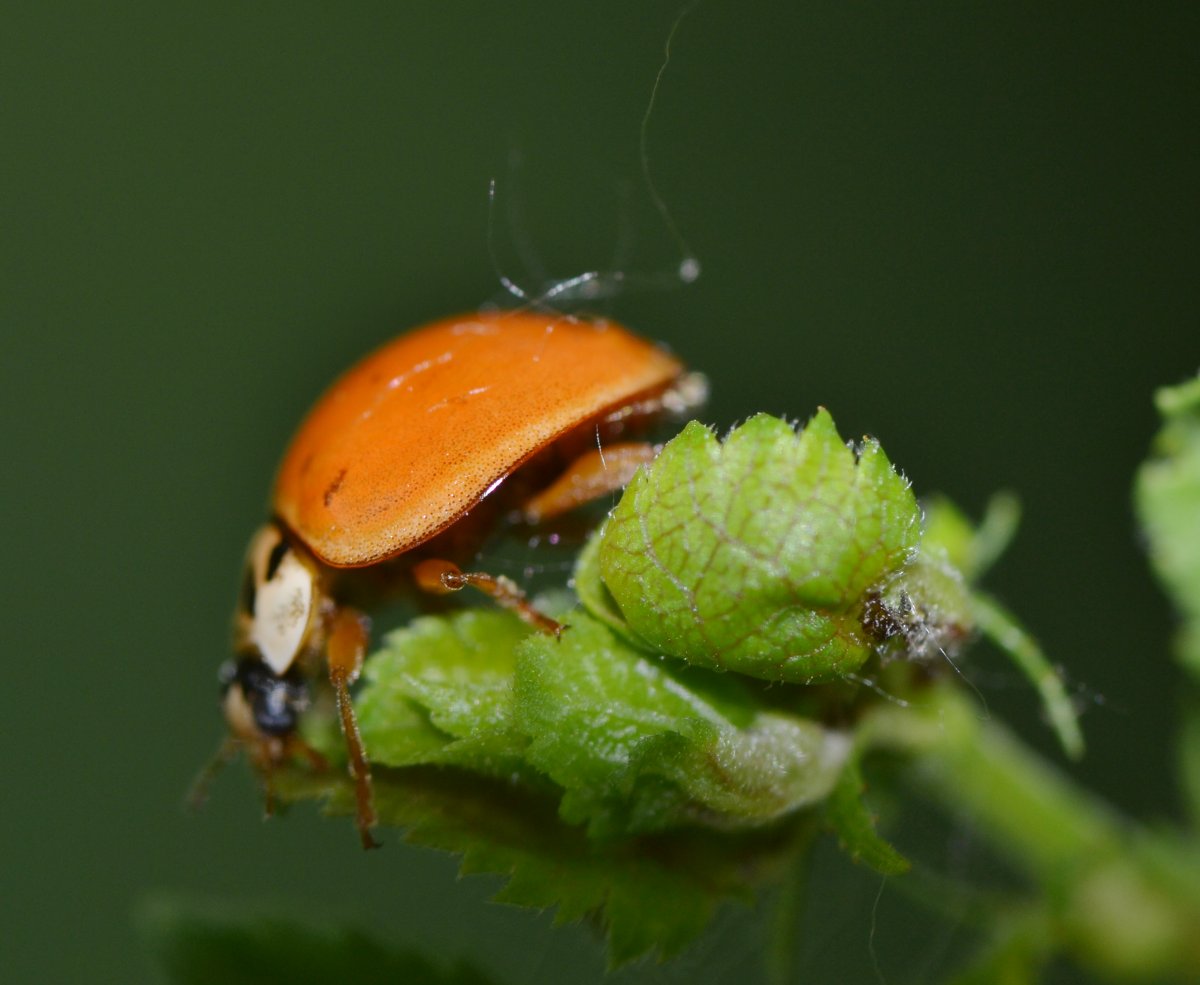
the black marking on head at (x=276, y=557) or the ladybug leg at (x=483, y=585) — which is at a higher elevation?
the ladybug leg at (x=483, y=585)

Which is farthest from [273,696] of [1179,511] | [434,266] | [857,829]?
[434,266]

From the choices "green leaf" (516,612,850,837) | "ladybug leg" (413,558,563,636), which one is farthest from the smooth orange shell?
"green leaf" (516,612,850,837)

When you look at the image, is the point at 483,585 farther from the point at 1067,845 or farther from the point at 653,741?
the point at 1067,845

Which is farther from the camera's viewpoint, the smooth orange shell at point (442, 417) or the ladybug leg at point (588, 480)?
the ladybug leg at point (588, 480)

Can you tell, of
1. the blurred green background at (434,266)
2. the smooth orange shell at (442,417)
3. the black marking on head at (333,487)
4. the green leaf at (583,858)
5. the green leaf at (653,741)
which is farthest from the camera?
the blurred green background at (434,266)

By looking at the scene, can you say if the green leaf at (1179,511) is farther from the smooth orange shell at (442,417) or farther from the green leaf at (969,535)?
the smooth orange shell at (442,417)

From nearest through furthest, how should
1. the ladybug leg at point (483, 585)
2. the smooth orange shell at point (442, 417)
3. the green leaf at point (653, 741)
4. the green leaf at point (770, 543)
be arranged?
the green leaf at point (770, 543), the green leaf at point (653, 741), the ladybug leg at point (483, 585), the smooth orange shell at point (442, 417)

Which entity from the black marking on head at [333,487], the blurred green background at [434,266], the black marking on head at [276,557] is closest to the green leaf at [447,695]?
the black marking on head at [333,487]
